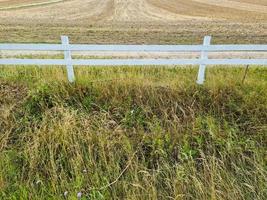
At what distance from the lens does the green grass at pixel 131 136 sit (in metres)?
4.45

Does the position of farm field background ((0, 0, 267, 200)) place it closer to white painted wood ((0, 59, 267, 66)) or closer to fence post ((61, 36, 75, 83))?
fence post ((61, 36, 75, 83))

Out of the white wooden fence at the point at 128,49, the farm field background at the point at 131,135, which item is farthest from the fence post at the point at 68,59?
the farm field background at the point at 131,135

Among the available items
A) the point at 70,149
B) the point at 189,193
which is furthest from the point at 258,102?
the point at 70,149

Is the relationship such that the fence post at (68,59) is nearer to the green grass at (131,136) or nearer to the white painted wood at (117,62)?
the white painted wood at (117,62)

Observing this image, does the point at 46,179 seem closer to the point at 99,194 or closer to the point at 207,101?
the point at 99,194

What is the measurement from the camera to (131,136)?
5.28 m

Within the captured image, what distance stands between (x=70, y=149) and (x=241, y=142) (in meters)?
2.83

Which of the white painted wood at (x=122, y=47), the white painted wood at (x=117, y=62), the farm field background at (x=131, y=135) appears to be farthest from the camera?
the white painted wood at (x=117, y=62)

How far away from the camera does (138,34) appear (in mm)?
15602

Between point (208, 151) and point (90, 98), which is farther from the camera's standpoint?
point (90, 98)

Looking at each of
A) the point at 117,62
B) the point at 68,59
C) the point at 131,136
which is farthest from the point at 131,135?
the point at 68,59

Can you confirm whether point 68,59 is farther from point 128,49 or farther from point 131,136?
point 131,136

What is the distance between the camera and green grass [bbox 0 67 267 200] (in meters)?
4.45

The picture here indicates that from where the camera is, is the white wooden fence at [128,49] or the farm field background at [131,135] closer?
the farm field background at [131,135]
